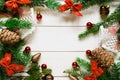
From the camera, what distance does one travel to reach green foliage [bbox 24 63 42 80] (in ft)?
4.32

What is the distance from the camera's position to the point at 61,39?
1.38m

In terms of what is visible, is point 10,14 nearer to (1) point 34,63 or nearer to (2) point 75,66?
(1) point 34,63

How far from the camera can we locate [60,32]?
1382 mm

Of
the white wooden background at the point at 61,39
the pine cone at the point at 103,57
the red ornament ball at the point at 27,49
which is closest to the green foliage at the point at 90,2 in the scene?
the white wooden background at the point at 61,39

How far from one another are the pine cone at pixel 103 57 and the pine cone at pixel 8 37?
34 cm

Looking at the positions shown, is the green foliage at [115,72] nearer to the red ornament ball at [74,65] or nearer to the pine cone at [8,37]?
the red ornament ball at [74,65]

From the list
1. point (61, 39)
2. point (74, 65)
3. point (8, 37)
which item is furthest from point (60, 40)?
point (8, 37)

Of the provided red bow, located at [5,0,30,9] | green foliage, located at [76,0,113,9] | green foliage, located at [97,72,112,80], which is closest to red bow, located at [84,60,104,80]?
green foliage, located at [97,72,112,80]

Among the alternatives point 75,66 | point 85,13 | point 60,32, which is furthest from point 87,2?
point 75,66

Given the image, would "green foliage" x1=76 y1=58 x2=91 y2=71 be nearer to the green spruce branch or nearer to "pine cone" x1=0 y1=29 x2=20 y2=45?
the green spruce branch

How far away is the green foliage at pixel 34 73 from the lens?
132 cm

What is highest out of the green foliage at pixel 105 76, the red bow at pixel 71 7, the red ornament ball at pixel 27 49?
the red bow at pixel 71 7

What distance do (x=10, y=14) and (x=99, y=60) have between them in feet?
1.45

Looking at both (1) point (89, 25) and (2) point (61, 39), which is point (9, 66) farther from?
(1) point (89, 25)
